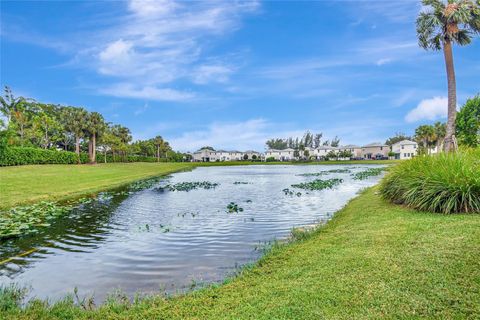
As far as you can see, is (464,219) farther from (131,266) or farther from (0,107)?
(0,107)

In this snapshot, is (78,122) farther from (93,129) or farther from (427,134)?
(427,134)

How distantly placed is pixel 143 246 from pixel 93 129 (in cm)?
6760

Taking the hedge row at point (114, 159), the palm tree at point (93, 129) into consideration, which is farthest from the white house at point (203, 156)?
the palm tree at point (93, 129)

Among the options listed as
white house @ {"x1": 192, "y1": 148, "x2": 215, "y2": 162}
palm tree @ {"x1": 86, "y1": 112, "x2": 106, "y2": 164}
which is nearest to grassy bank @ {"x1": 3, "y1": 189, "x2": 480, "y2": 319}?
palm tree @ {"x1": 86, "y1": 112, "x2": 106, "y2": 164}

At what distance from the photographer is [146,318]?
16.3 feet

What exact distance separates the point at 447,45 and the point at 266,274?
22914 mm

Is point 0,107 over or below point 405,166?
over

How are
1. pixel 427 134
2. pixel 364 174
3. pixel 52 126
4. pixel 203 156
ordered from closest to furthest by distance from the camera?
pixel 364 174 < pixel 52 126 < pixel 427 134 < pixel 203 156

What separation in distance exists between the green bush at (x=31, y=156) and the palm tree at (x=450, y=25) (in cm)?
4430

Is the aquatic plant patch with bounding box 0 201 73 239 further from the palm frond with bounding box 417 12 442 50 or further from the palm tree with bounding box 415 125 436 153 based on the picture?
the palm tree with bounding box 415 125 436 153

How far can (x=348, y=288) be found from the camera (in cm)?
521

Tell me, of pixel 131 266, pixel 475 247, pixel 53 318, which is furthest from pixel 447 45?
pixel 53 318

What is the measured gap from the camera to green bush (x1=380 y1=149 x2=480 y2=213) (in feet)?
35.2

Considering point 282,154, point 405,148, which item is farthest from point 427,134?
point 282,154
